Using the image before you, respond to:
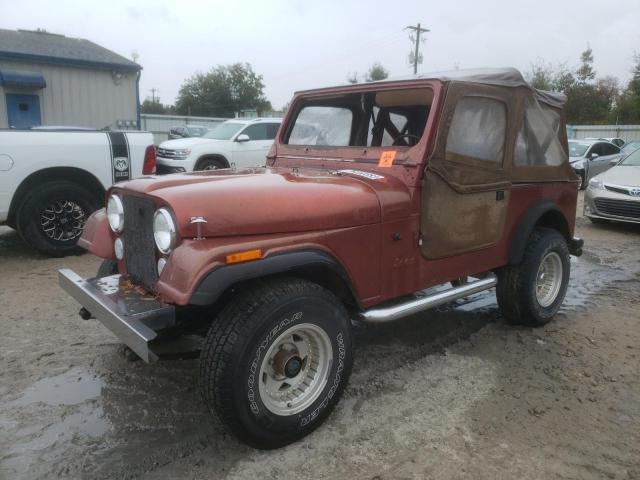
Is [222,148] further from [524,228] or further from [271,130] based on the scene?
[524,228]

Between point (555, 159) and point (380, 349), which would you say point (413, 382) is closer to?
point (380, 349)

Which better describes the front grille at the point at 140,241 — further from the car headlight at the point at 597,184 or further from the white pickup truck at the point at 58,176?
the car headlight at the point at 597,184

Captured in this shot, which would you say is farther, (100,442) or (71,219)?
(71,219)

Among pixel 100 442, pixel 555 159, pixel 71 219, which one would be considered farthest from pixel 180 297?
pixel 71 219

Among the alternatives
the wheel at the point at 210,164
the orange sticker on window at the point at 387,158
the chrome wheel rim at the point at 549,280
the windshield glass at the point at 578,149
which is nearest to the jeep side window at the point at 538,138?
the chrome wheel rim at the point at 549,280

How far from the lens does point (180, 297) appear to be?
2.34m

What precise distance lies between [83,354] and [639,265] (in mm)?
6467

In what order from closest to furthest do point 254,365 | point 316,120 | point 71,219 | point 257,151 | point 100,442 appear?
point 254,365 → point 100,442 → point 316,120 → point 71,219 → point 257,151

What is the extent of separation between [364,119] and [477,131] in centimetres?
85

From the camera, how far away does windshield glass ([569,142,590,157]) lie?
15289 mm

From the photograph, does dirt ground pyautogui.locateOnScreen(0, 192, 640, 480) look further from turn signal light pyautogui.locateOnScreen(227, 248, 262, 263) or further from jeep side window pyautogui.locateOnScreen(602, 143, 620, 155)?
jeep side window pyautogui.locateOnScreen(602, 143, 620, 155)

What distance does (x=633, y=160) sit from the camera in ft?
32.8

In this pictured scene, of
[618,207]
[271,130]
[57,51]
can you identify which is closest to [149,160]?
[271,130]

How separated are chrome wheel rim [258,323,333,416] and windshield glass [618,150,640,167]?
30.3 feet
